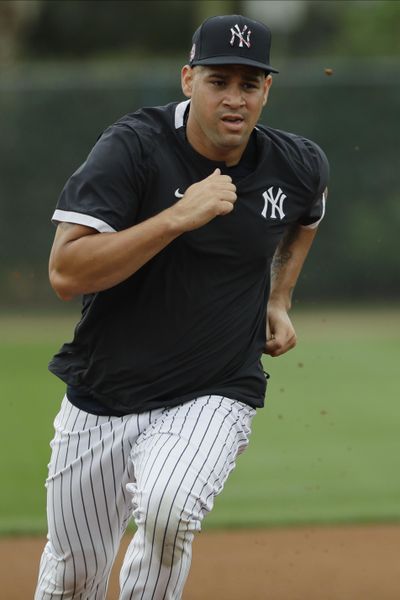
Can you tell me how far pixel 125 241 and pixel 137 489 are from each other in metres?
0.78

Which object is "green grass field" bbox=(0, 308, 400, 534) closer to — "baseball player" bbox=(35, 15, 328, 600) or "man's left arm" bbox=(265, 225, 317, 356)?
"man's left arm" bbox=(265, 225, 317, 356)

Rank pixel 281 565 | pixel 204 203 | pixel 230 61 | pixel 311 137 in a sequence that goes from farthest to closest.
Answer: pixel 311 137 → pixel 281 565 → pixel 230 61 → pixel 204 203

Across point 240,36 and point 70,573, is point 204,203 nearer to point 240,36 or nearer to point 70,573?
point 240,36

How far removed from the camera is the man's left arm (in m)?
4.71

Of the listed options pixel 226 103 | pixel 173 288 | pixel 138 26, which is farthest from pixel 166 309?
pixel 138 26

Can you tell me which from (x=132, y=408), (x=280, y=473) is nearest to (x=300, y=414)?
(x=280, y=473)

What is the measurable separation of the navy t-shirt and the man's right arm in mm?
135

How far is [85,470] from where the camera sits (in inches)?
167

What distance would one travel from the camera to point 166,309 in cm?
415

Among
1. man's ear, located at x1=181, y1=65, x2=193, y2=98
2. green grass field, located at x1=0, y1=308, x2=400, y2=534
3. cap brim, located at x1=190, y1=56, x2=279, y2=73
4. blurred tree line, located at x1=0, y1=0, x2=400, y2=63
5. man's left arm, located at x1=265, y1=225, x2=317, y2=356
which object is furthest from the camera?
blurred tree line, located at x1=0, y1=0, x2=400, y2=63

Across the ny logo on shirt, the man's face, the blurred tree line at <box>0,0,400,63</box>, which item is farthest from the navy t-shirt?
the blurred tree line at <box>0,0,400,63</box>

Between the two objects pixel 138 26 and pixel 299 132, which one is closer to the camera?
pixel 299 132

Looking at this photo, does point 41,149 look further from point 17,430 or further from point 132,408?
point 132,408

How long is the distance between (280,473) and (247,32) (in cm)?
460
